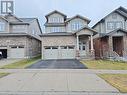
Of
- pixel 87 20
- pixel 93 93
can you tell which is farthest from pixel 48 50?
pixel 93 93

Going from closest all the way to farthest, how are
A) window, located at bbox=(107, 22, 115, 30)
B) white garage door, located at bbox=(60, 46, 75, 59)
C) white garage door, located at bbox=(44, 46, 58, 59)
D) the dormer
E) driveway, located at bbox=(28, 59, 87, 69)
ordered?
driveway, located at bbox=(28, 59, 87, 69) < white garage door, located at bbox=(60, 46, 75, 59) < white garage door, located at bbox=(44, 46, 58, 59) < window, located at bbox=(107, 22, 115, 30) < the dormer

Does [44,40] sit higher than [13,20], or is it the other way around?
[13,20]

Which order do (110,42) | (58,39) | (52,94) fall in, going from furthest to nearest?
(58,39) < (110,42) < (52,94)

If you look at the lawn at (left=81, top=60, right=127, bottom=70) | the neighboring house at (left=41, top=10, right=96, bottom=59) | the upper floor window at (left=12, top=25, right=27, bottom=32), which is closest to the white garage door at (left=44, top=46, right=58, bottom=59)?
the neighboring house at (left=41, top=10, right=96, bottom=59)

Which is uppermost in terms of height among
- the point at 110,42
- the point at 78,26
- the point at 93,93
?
the point at 78,26

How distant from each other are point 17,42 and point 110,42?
51.5 ft

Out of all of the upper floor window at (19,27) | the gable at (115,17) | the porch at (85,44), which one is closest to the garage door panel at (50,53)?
the porch at (85,44)

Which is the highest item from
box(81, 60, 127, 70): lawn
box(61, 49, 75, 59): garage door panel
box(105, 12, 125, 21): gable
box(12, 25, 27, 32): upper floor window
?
box(105, 12, 125, 21): gable

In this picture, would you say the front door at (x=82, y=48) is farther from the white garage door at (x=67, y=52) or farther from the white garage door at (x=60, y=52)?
the white garage door at (x=60, y=52)

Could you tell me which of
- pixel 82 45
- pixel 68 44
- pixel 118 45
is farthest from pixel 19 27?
pixel 118 45

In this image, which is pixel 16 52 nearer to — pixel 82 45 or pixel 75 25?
pixel 82 45

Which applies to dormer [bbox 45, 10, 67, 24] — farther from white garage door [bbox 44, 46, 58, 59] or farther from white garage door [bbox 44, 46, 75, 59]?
white garage door [bbox 44, 46, 75, 59]

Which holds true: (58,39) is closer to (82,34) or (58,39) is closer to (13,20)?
(82,34)

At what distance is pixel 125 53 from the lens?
117ft
